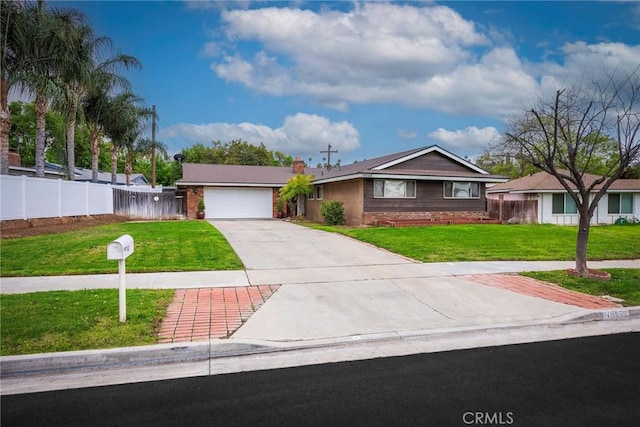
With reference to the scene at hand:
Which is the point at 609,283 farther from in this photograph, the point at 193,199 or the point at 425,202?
the point at 193,199

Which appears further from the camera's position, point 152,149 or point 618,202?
point 152,149

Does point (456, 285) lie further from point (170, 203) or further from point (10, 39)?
point (170, 203)

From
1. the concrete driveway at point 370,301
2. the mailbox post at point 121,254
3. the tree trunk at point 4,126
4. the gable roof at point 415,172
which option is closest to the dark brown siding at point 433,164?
the gable roof at point 415,172

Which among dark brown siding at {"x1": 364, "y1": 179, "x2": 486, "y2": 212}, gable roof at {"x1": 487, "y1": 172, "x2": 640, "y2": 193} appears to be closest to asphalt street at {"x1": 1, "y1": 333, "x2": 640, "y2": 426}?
dark brown siding at {"x1": 364, "y1": 179, "x2": 486, "y2": 212}

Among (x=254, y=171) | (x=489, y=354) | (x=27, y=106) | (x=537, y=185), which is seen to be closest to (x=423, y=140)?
(x=537, y=185)

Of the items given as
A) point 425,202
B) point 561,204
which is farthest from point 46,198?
point 561,204

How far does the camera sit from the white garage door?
3053 cm

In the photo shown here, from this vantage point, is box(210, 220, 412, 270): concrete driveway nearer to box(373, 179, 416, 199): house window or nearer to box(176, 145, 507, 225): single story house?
box(176, 145, 507, 225): single story house

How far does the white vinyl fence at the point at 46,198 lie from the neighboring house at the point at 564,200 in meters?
25.9

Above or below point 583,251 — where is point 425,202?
above

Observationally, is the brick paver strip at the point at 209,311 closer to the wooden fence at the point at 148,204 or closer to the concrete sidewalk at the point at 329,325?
the concrete sidewalk at the point at 329,325

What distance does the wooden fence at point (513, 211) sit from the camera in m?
24.7

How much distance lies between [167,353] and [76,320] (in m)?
1.74

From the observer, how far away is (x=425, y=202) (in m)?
23.0
